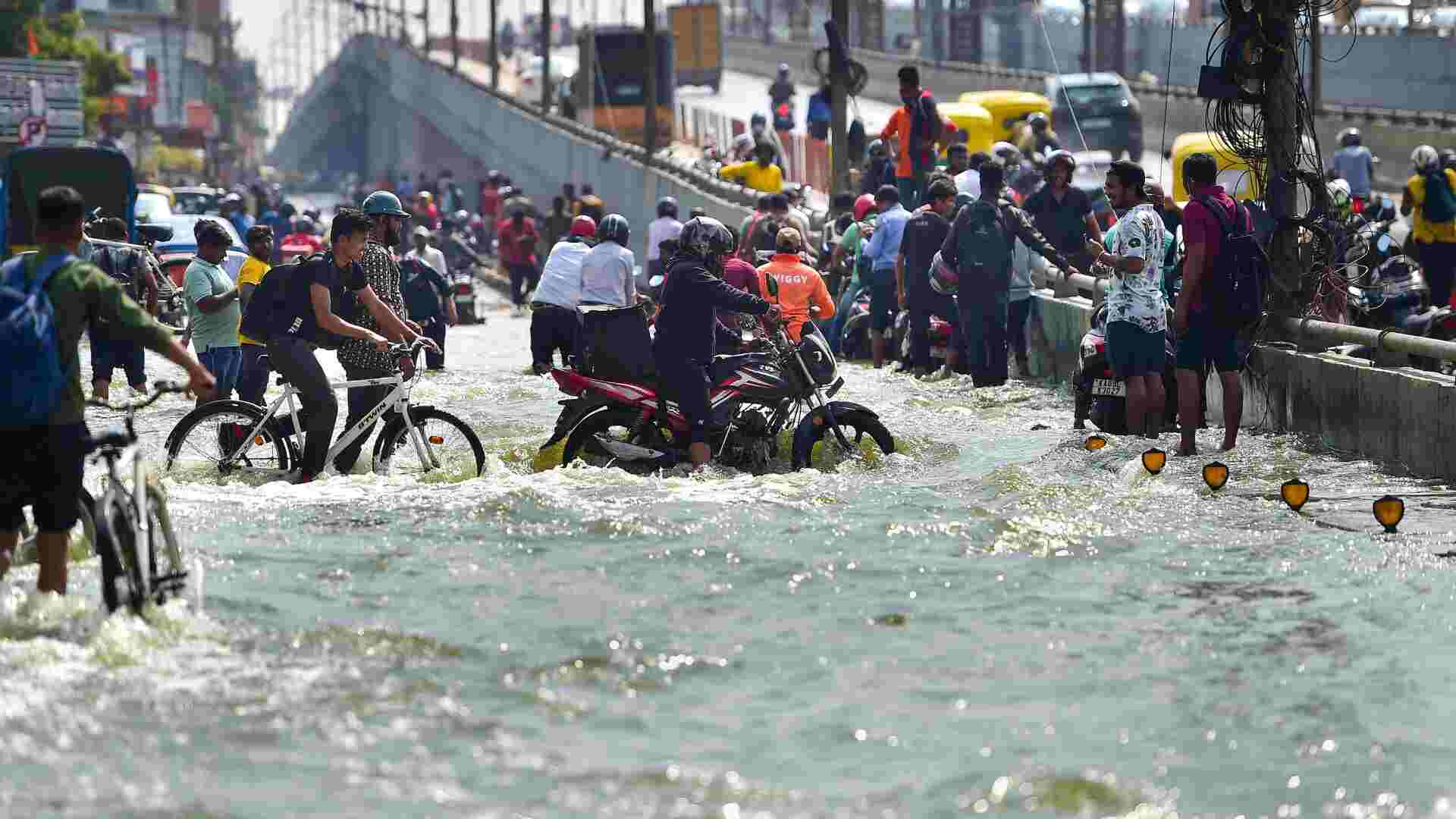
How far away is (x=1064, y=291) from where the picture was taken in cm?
2025

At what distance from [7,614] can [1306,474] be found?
7.43m

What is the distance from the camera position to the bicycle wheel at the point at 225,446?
13391 mm

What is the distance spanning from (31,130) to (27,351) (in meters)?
43.8

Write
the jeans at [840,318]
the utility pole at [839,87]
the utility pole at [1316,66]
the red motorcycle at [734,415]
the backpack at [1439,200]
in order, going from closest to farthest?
the red motorcycle at [734,415]
the backpack at [1439,200]
the utility pole at [1316,66]
the jeans at [840,318]
the utility pole at [839,87]

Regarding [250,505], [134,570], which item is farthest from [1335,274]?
[134,570]

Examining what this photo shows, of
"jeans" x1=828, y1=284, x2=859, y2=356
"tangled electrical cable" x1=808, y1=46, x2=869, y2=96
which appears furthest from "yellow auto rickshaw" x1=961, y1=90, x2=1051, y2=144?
"jeans" x1=828, y1=284, x2=859, y2=356

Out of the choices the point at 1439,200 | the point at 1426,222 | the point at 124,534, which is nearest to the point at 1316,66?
the point at 1426,222

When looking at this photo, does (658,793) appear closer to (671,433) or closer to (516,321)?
(671,433)

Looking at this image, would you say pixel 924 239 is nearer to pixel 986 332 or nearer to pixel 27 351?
pixel 986 332

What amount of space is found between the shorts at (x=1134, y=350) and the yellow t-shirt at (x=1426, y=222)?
863cm

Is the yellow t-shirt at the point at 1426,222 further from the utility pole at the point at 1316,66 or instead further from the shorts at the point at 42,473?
the shorts at the point at 42,473

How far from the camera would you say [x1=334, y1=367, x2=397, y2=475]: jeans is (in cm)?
1332

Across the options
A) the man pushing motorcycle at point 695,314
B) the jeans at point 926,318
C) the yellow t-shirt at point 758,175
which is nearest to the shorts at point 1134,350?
the man pushing motorcycle at point 695,314

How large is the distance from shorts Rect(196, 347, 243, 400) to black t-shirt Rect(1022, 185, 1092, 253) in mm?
6472
